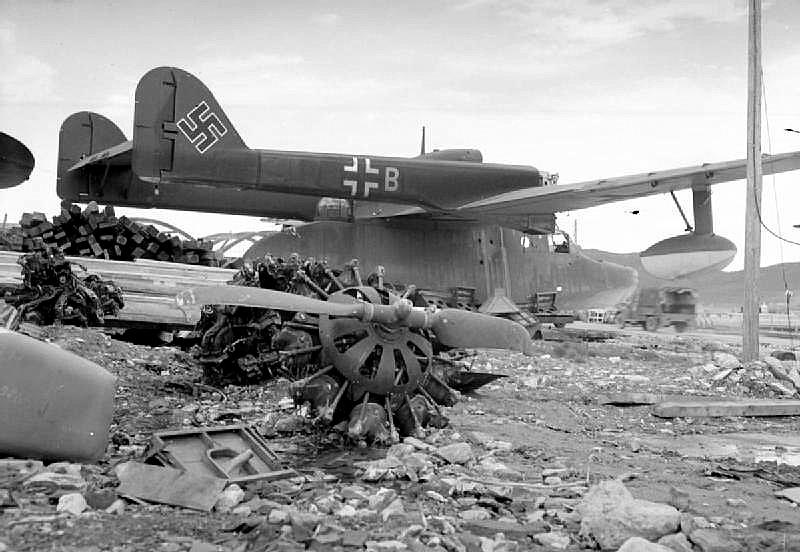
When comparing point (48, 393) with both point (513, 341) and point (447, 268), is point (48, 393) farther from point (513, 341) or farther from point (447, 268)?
point (447, 268)

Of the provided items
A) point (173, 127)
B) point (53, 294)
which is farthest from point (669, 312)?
point (53, 294)

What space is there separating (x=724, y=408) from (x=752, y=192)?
561 centimetres


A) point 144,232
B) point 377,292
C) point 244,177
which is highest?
point 244,177

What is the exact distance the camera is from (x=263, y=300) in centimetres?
593

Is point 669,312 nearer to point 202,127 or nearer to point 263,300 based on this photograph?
point 202,127

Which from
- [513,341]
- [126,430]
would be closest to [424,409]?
[513,341]

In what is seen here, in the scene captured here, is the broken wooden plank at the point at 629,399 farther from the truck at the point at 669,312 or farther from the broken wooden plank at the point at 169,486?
the truck at the point at 669,312

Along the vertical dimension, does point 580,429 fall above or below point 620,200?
below

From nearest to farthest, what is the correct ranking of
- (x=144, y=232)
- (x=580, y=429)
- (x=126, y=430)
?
(x=126, y=430) → (x=580, y=429) → (x=144, y=232)

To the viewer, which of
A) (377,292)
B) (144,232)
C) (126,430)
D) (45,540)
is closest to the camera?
(45,540)

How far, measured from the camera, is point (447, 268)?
16922 mm

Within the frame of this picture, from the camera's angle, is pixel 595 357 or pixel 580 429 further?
pixel 595 357

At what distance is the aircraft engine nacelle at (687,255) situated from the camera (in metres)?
14.3

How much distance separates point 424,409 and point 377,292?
1171mm
